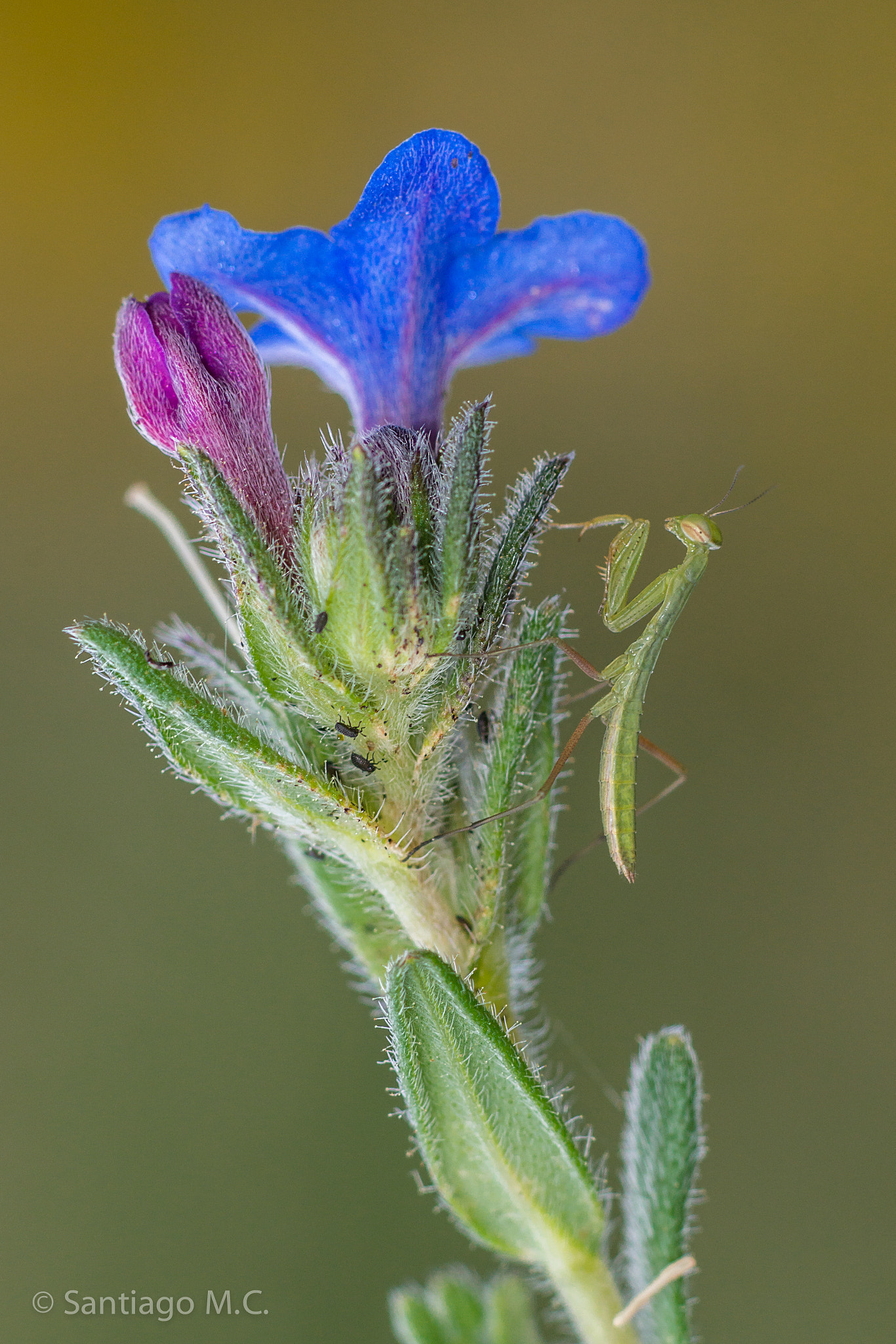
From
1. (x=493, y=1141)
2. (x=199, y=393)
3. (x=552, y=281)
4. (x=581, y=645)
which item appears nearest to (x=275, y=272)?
(x=199, y=393)

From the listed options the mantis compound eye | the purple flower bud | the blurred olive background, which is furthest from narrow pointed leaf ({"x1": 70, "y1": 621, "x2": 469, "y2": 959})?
the blurred olive background

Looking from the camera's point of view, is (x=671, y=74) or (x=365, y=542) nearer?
(x=365, y=542)

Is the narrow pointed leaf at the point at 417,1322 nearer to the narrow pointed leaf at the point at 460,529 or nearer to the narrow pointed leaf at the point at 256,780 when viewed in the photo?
the narrow pointed leaf at the point at 256,780

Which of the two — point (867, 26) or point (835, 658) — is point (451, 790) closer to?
point (835, 658)

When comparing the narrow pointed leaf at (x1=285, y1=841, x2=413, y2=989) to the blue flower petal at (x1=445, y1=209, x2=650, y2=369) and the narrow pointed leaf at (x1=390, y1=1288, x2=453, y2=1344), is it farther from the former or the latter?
the blue flower petal at (x1=445, y1=209, x2=650, y2=369)

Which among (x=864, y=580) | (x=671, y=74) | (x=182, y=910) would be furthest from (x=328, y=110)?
(x=182, y=910)

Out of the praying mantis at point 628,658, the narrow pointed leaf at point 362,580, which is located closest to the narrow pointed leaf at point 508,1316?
the praying mantis at point 628,658

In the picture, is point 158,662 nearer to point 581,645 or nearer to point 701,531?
point 701,531
